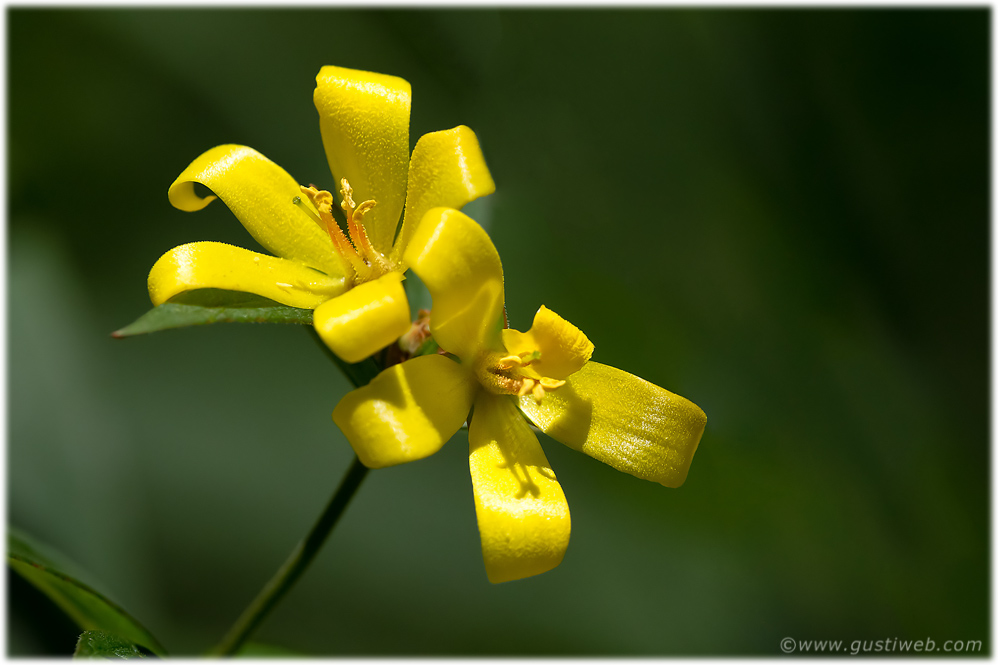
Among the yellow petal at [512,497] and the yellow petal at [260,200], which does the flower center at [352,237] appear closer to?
the yellow petal at [260,200]

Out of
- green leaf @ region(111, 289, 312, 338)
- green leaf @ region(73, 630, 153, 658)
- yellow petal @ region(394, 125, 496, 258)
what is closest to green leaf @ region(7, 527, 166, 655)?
green leaf @ region(73, 630, 153, 658)

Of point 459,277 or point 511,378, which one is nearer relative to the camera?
point 459,277

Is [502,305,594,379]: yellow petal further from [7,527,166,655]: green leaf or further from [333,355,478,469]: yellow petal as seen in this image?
[7,527,166,655]: green leaf

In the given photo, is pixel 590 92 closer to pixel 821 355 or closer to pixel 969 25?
pixel 821 355

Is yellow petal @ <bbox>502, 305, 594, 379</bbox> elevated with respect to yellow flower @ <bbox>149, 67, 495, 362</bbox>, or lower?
lower

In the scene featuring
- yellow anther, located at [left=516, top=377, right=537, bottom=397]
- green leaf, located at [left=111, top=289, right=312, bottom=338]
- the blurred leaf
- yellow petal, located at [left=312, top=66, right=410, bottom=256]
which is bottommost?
the blurred leaf

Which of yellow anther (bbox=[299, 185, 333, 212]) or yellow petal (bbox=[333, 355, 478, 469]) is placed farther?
yellow anther (bbox=[299, 185, 333, 212])

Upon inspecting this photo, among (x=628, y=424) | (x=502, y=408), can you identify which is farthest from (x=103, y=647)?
(x=628, y=424)

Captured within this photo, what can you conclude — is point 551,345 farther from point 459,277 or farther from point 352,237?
point 352,237
